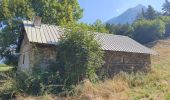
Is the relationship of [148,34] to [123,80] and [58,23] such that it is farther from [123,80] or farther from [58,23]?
[123,80]

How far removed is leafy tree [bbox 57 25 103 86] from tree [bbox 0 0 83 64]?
12.0m

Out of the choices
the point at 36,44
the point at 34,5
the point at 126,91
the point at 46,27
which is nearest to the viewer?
the point at 126,91

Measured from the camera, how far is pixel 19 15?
32188mm

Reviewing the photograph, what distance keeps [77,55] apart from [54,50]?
2.74 meters

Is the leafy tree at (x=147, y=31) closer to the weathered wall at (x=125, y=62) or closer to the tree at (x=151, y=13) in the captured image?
the tree at (x=151, y=13)

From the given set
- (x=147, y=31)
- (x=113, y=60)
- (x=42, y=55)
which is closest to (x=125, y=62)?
(x=113, y=60)

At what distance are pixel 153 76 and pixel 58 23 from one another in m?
16.4

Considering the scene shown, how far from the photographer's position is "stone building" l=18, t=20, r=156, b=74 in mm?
19156

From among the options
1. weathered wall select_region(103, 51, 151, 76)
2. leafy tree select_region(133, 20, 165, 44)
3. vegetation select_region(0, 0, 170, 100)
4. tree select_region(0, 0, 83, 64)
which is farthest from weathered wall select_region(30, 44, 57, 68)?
leafy tree select_region(133, 20, 165, 44)

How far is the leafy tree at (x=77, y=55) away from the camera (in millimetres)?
17277

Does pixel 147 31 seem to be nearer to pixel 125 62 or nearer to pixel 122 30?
pixel 122 30

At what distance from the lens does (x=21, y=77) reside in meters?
16.7

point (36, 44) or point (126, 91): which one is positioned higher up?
point (36, 44)

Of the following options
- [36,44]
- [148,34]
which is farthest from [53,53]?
[148,34]
